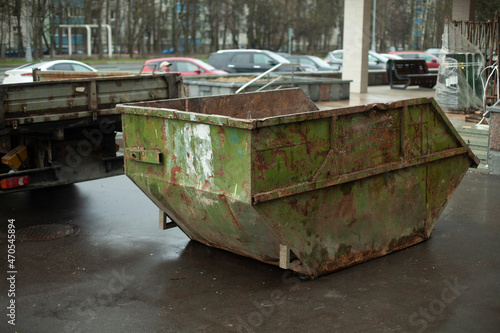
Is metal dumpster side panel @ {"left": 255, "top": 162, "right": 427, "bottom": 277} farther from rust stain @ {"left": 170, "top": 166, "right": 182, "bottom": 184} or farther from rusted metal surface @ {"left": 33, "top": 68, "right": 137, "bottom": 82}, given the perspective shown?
rusted metal surface @ {"left": 33, "top": 68, "right": 137, "bottom": 82}

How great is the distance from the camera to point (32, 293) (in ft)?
17.7

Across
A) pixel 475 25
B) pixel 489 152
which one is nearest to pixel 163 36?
pixel 475 25

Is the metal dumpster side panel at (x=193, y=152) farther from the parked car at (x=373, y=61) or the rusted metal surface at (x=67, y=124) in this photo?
the parked car at (x=373, y=61)

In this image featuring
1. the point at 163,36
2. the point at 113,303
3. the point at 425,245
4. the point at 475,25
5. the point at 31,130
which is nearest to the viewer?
the point at 113,303

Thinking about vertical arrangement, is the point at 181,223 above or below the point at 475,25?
below

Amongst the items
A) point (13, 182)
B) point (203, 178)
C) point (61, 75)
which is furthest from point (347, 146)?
point (61, 75)

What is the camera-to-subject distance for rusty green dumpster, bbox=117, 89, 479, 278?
5.15m

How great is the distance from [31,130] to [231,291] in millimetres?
3331

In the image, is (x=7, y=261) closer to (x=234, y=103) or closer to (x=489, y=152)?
(x=234, y=103)

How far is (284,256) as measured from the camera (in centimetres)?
540

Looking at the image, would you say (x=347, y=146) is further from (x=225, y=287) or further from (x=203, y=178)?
(x=225, y=287)

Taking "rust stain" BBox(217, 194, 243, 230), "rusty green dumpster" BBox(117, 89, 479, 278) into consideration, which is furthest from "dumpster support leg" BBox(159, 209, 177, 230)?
"rust stain" BBox(217, 194, 243, 230)

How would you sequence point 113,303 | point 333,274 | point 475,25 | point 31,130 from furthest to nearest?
point 475,25 → point 31,130 → point 333,274 → point 113,303

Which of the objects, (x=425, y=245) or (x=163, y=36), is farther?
(x=163, y=36)
